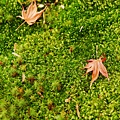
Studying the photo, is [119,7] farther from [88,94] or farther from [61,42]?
[88,94]

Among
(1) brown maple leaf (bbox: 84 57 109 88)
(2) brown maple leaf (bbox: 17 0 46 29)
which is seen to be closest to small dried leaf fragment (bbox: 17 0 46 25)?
(2) brown maple leaf (bbox: 17 0 46 29)

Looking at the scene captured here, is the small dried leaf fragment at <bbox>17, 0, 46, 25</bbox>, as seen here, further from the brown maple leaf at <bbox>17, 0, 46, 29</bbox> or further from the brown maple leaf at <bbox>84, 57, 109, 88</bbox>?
the brown maple leaf at <bbox>84, 57, 109, 88</bbox>

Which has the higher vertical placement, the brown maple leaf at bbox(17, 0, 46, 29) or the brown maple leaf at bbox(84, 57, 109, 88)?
the brown maple leaf at bbox(17, 0, 46, 29)

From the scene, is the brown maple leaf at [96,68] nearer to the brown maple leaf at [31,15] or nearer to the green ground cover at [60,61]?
the green ground cover at [60,61]

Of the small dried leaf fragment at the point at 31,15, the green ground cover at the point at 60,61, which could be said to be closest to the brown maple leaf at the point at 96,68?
the green ground cover at the point at 60,61

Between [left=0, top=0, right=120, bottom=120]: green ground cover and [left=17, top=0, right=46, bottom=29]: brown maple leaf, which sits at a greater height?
[left=17, top=0, right=46, bottom=29]: brown maple leaf

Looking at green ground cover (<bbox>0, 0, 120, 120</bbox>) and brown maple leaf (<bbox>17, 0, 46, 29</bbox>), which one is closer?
green ground cover (<bbox>0, 0, 120, 120</bbox>)

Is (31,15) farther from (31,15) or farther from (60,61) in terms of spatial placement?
(60,61)

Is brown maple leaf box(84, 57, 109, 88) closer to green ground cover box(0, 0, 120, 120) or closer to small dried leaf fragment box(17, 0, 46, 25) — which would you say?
green ground cover box(0, 0, 120, 120)

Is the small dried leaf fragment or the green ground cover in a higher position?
the small dried leaf fragment

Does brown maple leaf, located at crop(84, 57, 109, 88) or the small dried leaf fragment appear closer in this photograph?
brown maple leaf, located at crop(84, 57, 109, 88)
